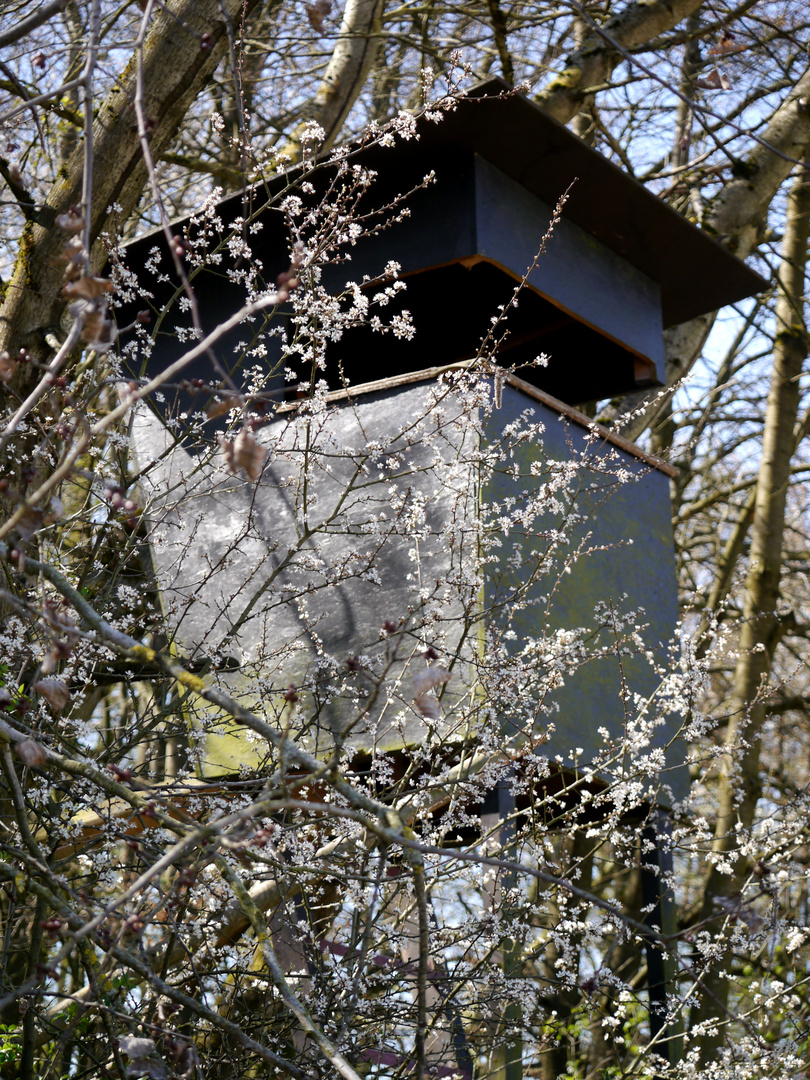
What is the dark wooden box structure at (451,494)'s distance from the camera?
4.43 m

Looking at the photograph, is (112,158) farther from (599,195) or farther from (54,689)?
(54,689)

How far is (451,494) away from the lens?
15.1 feet

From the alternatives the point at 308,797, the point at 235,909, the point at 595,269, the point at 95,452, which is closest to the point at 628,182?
the point at 595,269

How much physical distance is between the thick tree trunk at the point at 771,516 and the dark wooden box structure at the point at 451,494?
1800 millimetres

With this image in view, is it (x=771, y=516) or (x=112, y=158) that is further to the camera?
(x=771, y=516)

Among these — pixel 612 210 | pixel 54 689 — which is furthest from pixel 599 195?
pixel 54 689

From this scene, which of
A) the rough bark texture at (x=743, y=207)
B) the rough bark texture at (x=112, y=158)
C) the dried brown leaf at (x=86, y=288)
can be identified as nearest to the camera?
the dried brown leaf at (x=86, y=288)

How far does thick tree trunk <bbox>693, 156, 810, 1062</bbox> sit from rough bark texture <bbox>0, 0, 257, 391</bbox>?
15.5 feet

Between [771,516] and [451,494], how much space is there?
3.89 metres

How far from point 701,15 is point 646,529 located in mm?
5138

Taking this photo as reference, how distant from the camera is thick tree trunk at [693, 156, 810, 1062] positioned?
7387mm

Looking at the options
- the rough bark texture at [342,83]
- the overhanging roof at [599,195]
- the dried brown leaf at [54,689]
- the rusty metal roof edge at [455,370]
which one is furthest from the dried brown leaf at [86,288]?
the rough bark texture at [342,83]

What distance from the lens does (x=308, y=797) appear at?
196 inches

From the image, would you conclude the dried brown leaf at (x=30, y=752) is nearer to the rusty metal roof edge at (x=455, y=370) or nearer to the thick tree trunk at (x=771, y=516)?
the rusty metal roof edge at (x=455, y=370)
